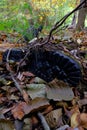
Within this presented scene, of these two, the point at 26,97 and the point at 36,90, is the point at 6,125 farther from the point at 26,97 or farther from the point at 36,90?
the point at 36,90

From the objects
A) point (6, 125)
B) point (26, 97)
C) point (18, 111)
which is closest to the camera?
point (6, 125)

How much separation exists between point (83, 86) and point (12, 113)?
0.64 metres

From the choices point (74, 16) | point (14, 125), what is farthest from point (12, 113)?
point (74, 16)

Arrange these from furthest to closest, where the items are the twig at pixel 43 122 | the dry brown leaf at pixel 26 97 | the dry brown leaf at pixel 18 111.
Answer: the dry brown leaf at pixel 26 97, the dry brown leaf at pixel 18 111, the twig at pixel 43 122

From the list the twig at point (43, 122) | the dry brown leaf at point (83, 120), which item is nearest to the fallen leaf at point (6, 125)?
the twig at point (43, 122)

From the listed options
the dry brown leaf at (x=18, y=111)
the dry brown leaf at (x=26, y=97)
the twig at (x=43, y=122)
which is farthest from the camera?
the dry brown leaf at (x=26, y=97)

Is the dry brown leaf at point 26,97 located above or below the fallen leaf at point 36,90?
below

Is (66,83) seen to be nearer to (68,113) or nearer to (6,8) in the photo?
(68,113)

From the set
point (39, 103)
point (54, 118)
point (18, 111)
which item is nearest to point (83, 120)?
point (54, 118)

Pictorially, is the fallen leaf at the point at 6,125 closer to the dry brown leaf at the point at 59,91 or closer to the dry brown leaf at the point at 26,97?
the dry brown leaf at the point at 26,97

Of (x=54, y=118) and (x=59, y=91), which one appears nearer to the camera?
(x=54, y=118)

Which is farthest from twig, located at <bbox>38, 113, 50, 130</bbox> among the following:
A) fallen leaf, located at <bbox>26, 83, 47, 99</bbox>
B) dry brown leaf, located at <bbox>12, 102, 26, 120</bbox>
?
fallen leaf, located at <bbox>26, 83, 47, 99</bbox>

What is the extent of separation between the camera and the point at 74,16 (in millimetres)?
11438

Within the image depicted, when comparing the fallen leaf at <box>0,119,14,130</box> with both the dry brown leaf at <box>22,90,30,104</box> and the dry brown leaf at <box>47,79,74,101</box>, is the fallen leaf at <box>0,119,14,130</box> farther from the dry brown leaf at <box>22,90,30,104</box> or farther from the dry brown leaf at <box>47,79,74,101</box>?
the dry brown leaf at <box>47,79,74,101</box>
